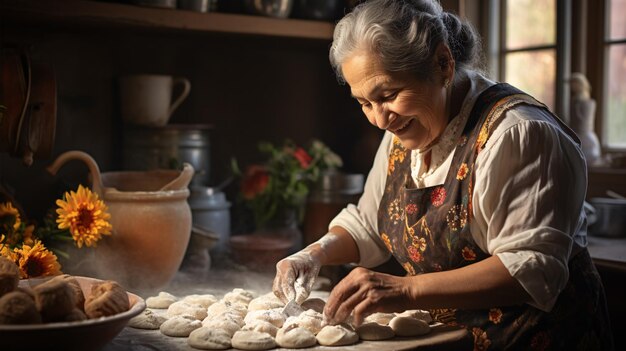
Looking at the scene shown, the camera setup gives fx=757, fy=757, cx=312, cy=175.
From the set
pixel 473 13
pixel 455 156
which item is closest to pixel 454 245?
pixel 455 156

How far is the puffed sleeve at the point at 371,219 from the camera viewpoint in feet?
7.02

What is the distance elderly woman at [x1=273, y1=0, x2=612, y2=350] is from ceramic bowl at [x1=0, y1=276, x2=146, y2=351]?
0.51 m

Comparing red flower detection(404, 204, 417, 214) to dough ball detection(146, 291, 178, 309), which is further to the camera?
dough ball detection(146, 291, 178, 309)

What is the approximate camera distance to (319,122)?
3.59 metres

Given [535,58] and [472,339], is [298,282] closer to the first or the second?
[472,339]

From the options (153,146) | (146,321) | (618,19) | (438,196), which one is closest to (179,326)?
(146,321)

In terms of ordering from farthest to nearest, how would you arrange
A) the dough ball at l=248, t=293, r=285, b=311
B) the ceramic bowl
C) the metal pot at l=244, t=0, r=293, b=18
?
the metal pot at l=244, t=0, r=293, b=18 → the dough ball at l=248, t=293, r=285, b=311 → the ceramic bowl

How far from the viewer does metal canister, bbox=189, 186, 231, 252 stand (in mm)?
2879

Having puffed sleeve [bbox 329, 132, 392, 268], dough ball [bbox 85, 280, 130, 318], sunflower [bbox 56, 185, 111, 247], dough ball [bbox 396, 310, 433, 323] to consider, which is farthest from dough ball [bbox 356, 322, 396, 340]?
sunflower [bbox 56, 185, 111, 247]

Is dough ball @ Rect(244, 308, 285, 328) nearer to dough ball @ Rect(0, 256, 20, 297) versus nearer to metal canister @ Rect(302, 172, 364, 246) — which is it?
dough ball @ Rect(0, 256, 20, 297)

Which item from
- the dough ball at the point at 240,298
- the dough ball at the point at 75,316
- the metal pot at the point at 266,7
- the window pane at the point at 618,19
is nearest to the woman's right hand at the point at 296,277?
the dough ball at the point at 240,298

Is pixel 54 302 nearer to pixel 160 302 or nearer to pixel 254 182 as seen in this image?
pixel 160 302

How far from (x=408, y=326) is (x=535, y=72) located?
5.89 feet

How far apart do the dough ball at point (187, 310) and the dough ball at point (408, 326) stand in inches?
19.1
